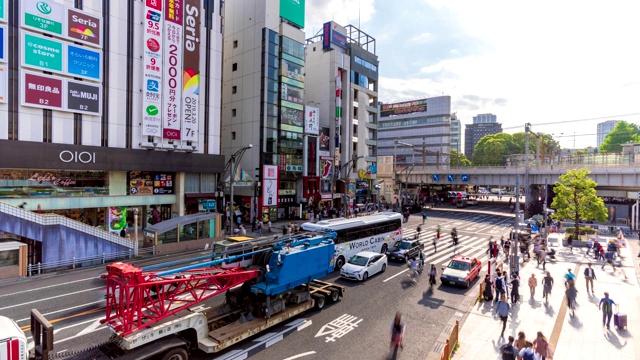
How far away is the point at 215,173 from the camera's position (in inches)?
1580

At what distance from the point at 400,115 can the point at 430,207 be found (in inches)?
2335

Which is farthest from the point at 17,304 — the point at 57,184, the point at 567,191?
the point at 567,191

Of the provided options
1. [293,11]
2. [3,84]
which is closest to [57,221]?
[3,84]

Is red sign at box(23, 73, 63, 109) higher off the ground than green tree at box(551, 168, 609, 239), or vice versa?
red sign at box(23, 73, 63, 109)

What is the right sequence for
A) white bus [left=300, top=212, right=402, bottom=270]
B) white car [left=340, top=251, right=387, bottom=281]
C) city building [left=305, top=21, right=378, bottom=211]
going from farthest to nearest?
city building [left=305, top=21, right=378, bottom=211]
white bus [left=300, top=212, right=402, bottom=270]
white car [left=340, top=251, right=387, bottom=281]

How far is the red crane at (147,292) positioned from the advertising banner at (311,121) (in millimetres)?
38594

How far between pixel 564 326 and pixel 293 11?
153 feet

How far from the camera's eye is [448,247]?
31.3 m

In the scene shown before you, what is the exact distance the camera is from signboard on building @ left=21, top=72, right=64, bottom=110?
26875 millimetres

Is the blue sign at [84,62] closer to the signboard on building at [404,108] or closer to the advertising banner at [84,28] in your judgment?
the advertising banner at [84,28]

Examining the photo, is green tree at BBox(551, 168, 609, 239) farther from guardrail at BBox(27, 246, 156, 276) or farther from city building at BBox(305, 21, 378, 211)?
guardrail at BBox(27, 246, 156, 276)

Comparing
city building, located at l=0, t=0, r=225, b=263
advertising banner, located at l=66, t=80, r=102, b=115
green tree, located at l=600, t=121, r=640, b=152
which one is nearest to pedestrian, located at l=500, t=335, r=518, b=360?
city building, located at l=0, t=0, r=225, b=263

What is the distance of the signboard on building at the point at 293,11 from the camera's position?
45975 millimetres

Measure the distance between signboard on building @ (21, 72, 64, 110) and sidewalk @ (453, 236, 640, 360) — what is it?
3394cm
